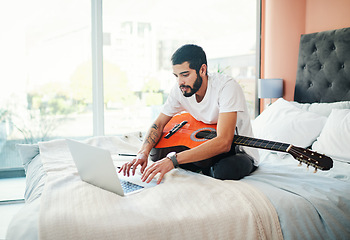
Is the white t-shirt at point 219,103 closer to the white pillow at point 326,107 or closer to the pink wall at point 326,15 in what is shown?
the white pillow at point 326,107

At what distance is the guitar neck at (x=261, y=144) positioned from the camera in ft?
5.31

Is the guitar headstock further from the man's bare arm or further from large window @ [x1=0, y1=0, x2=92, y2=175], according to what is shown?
large window @ [x1=0, y1=0, x2=92, y2=175]

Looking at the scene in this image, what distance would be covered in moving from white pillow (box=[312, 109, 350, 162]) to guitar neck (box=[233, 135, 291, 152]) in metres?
0.80

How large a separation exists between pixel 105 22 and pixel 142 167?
2.53 meters

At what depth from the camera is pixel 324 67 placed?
3.21 metres

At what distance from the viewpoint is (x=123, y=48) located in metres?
4.06

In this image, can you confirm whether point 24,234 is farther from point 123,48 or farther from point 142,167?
point 123,48

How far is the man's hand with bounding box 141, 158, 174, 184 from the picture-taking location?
1.66 metres

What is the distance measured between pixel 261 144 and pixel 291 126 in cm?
107

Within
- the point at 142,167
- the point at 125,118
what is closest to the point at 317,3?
the point at 125,118

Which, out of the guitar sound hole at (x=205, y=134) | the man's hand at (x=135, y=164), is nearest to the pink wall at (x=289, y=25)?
the guitar sound hole at (x=205, y=134)

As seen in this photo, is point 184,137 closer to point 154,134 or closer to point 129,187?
point 154,134

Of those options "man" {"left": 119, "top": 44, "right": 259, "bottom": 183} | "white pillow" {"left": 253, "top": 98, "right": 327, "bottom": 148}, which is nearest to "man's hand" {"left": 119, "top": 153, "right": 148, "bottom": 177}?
"man" {"left": 119, "top": 44, "right": 259, "bottom": 183}

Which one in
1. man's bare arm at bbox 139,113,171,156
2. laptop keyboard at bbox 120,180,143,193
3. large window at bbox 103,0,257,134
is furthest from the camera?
large window at bbox 103,0,257,134
